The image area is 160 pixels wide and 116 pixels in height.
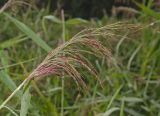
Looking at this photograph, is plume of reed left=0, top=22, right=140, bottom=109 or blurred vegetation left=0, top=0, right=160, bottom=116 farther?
blurred vegetation left=0, top=0, right=160, bottom=116

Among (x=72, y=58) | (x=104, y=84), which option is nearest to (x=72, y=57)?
(x=72, y=58)

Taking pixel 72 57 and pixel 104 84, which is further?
pixel 104 84

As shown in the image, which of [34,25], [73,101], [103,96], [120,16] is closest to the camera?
[103,96]

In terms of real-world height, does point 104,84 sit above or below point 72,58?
below

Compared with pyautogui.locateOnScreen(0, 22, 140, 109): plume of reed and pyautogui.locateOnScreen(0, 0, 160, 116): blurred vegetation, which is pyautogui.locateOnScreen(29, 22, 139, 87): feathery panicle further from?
pyautogui.locateOnScreen(0, 0, 160, 116): blurred vegetation

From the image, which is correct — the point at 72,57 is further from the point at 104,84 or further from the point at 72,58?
the point at 104,84

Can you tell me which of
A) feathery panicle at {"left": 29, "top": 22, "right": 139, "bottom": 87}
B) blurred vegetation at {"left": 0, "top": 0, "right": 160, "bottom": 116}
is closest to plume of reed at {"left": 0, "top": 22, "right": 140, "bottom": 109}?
feathery panicle at {"left": 29, "top": 22, "right": 139, "bottom": 87}

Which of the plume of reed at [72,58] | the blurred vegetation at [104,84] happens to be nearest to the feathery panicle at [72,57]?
the plume of reed at [72,58]

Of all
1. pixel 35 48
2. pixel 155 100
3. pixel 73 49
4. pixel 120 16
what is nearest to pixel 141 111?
pixel 155 100

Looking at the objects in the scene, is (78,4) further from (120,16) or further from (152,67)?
(152,67)

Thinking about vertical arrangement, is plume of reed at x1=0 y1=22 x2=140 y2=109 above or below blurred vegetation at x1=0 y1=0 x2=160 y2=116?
above

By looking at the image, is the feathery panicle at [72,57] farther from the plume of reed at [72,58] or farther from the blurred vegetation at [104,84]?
the blurred vegetation at [104,84]
